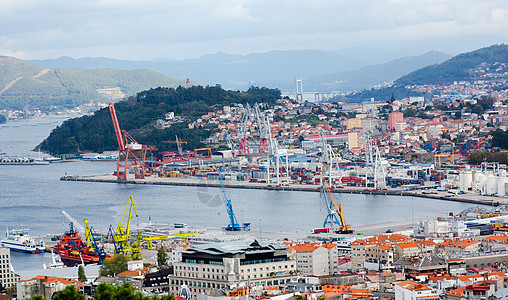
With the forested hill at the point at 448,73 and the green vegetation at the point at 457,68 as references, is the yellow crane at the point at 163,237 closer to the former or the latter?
the forested hill at the point at 448,73

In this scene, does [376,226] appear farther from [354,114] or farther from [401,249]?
[354,114]

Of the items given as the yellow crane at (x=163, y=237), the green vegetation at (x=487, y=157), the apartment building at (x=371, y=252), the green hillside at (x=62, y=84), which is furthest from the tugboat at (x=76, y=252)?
the green hillside at (x=62, y=84)

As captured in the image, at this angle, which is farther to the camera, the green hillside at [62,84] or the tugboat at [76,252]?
the green hillside at [62,84]

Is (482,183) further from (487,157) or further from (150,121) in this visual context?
(150,121)

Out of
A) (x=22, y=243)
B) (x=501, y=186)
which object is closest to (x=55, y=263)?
(x=22, y=243)

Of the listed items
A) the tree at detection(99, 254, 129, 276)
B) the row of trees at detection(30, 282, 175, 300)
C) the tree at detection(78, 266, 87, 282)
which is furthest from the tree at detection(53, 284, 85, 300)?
the tree at detection(99, 254, 129, 276)

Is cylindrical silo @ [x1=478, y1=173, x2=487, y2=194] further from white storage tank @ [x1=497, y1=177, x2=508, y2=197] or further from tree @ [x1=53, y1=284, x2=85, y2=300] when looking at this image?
tree @ [x1=53, y1=284, x2=85, y2=300]

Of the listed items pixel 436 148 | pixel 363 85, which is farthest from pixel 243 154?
pixel 363 85
